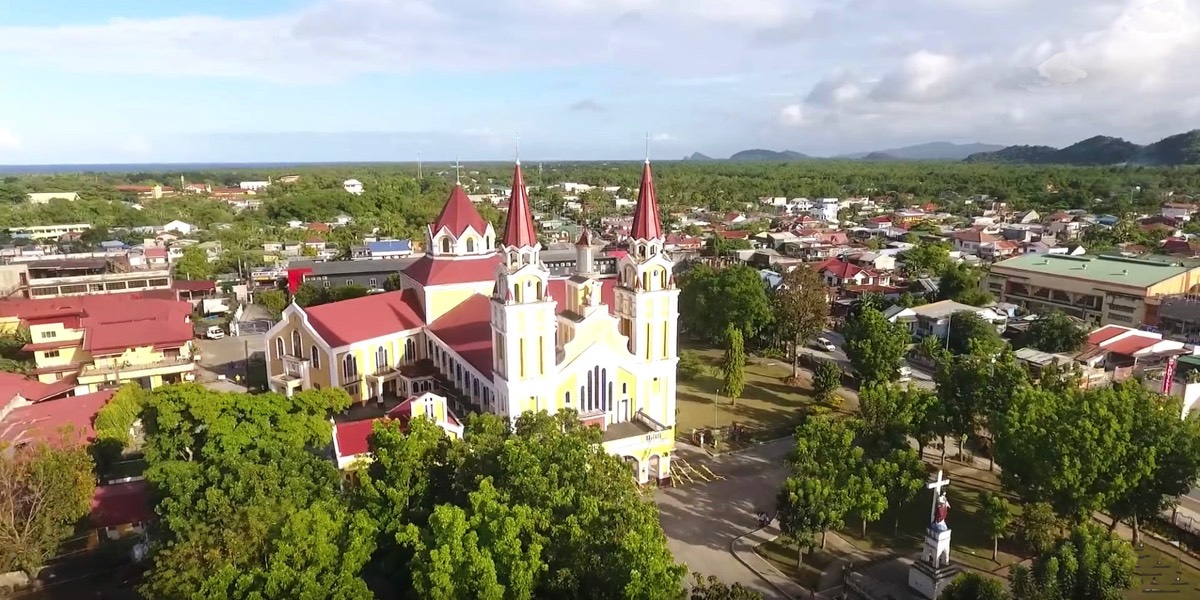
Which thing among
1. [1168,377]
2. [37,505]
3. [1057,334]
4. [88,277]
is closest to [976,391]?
[1168,377]

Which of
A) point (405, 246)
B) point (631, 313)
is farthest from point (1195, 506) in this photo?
point (405, 246)

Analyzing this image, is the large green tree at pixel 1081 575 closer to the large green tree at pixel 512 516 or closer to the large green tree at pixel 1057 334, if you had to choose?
the large green tree at pixel 512 516

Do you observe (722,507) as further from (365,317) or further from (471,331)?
(365,317)

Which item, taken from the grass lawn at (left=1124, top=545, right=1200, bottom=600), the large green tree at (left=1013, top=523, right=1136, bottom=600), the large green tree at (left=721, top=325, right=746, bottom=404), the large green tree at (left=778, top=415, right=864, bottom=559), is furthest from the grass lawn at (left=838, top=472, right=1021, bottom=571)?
the large green tree at (left=721, top=325, right=746, bottom=404)

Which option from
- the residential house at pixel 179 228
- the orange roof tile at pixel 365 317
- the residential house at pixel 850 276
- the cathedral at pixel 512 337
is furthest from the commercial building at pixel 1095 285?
the residential house at pixel 179 228

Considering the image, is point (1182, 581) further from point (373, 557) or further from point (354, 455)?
point (354, 455)
